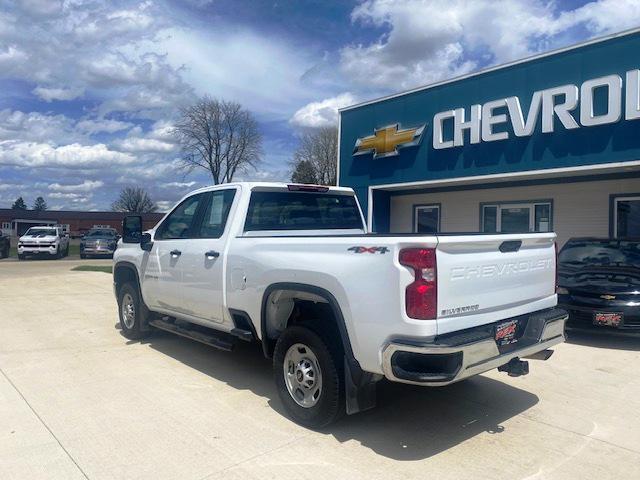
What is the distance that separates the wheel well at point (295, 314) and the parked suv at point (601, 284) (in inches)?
179

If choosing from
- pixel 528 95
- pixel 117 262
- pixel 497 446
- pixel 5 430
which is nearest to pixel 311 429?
pixel 497 446

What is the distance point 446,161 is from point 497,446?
996 cm

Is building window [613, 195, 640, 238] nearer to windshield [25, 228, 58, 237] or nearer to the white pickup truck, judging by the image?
the white pickup truck

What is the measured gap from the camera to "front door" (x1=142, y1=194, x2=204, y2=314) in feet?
19.9

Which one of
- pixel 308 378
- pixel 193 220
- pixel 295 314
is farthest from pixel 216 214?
pixel 308 378

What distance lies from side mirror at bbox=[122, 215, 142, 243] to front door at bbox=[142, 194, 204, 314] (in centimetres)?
31

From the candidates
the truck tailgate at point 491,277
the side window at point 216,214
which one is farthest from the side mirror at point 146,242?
the truck tailgate at point 491,277

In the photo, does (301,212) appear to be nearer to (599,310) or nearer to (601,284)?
(599,310)

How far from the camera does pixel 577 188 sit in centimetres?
1235

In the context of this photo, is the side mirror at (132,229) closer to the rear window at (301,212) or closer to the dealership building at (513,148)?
the rear window at (301,212)

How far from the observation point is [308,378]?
4.35m

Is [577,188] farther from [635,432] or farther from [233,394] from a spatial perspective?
[233,394]

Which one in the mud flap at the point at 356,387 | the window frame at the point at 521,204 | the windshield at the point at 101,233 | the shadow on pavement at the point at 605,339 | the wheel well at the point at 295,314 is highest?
the window frame at the point at 521,204

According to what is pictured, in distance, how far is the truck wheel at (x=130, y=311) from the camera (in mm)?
7160
